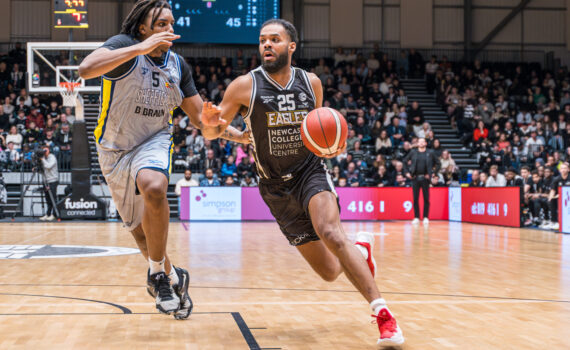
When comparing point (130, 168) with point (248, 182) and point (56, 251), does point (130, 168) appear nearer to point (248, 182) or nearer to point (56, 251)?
point (56, 251)

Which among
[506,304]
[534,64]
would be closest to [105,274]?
[506,304]

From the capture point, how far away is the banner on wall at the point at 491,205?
15531 mm

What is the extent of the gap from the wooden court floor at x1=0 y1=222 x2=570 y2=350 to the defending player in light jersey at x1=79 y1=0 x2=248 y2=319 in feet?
0.99

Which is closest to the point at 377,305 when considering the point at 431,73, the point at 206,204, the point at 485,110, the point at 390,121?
the point at 206,204

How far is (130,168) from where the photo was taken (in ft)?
14.7

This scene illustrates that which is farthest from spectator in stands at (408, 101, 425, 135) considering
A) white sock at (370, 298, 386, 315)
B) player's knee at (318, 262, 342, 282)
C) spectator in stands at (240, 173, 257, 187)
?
white sock at (370, 298, 386, 315)

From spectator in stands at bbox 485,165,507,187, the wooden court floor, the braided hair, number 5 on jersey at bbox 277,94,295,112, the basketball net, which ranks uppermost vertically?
the basketball net

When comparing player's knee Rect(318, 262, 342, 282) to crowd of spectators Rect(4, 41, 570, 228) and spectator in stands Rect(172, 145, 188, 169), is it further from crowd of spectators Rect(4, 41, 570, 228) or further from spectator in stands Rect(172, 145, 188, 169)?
spectator in stands Rect(172, 145, 188, 169)

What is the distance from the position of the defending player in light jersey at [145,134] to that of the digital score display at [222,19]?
66.2ft

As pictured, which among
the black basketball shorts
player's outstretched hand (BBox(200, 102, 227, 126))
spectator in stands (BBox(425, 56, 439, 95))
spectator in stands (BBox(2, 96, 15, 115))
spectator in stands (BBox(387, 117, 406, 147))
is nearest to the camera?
player's outstretched hand (BBox(200, 102, 227, 126))

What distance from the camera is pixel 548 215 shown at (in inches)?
613

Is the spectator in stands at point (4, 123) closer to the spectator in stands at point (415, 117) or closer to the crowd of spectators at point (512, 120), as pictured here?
the spectator in stands at point (415, 117)

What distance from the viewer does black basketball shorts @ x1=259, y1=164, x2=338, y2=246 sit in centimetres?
439

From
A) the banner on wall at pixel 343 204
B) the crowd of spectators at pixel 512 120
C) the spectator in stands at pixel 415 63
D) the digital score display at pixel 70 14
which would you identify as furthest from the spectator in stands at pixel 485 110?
the digital score display at pixel 70 14
